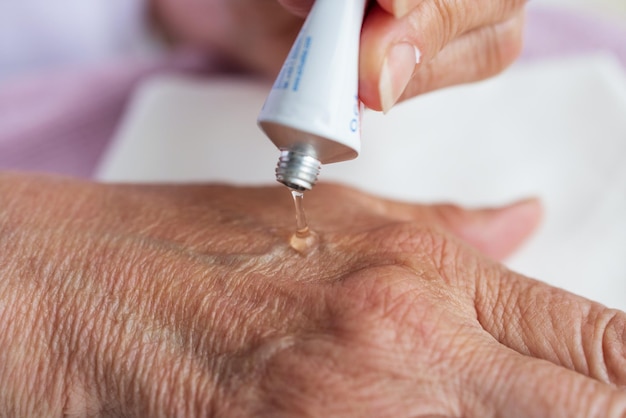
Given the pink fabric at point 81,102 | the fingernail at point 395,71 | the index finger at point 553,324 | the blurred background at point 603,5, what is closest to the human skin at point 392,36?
the fingernail at point 395,71

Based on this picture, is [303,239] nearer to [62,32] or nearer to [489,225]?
[489,225]

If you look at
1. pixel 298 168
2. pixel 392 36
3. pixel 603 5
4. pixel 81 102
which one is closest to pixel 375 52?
pixel 392 36

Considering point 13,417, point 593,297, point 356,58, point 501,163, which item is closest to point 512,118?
point 501,163

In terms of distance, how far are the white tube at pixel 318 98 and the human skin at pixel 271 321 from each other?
14 cm

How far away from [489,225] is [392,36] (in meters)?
0.36

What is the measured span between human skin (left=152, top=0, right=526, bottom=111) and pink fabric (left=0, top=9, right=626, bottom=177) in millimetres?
110

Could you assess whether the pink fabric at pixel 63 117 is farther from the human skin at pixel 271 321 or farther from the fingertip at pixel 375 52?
the fingertip at pixel 375 52

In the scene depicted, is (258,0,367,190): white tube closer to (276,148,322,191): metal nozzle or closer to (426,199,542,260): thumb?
(276,148,322,191): metal nozzle

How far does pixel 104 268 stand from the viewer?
70 centimetres

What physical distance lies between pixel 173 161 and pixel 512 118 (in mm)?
590

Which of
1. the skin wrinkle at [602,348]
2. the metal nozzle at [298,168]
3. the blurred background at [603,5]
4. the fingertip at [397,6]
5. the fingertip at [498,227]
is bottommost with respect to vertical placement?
the skin wrinkle at [602,348]

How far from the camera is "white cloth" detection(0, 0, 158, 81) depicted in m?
1.27

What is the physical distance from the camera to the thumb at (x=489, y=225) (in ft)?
2.86

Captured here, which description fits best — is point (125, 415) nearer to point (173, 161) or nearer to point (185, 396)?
point (185, 396)
